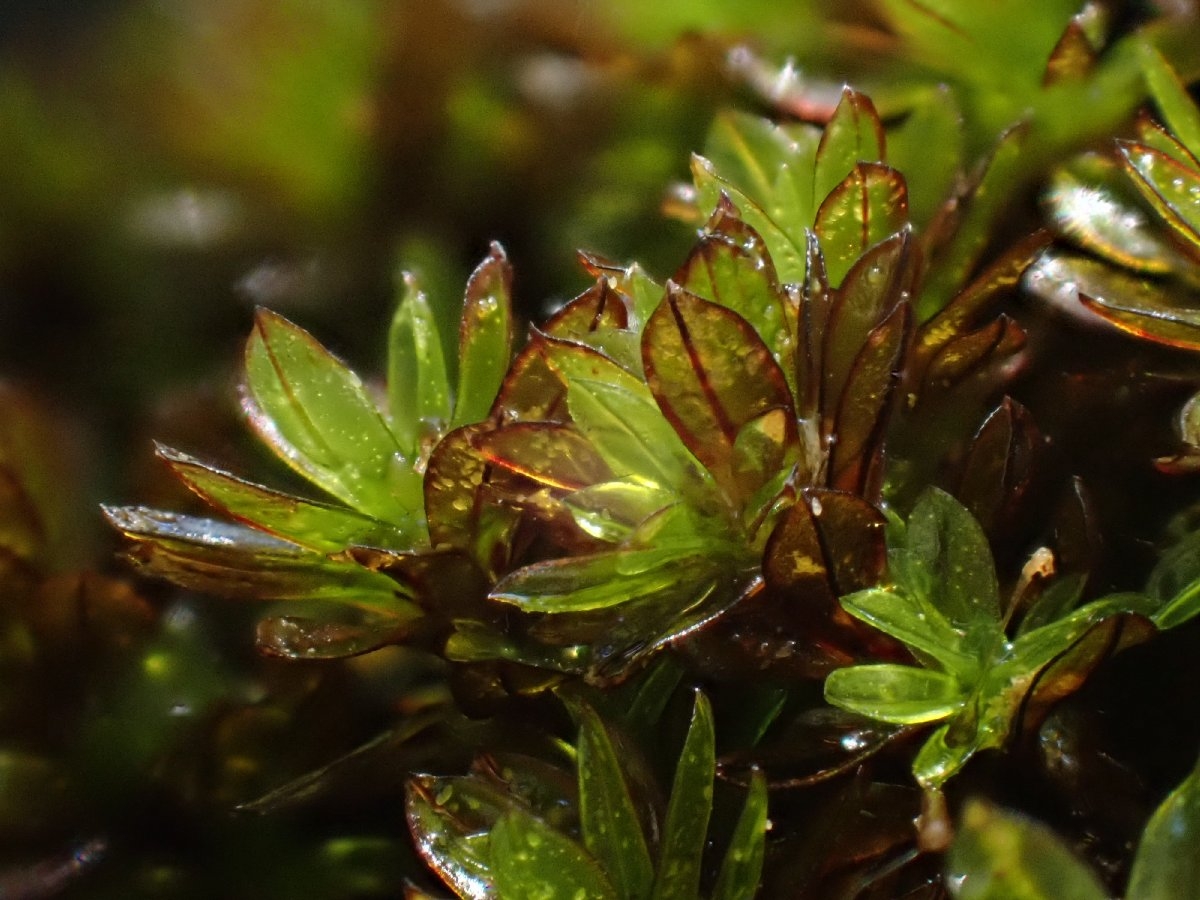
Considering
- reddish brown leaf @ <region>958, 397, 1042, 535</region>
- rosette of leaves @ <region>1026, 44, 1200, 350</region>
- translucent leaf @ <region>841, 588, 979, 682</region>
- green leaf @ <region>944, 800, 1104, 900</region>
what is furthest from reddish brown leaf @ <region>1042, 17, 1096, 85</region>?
green leaf @ <region>944, 800, 1104, 900</region>

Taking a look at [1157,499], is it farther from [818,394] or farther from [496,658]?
[496,658]

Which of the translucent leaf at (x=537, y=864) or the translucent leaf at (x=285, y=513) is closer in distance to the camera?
the translucent leaf at (x=537, y=864)

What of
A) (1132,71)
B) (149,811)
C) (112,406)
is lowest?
(149,811)

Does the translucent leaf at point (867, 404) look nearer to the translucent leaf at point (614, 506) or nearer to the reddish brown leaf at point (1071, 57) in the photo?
the translucent leaf at point (614, 506)

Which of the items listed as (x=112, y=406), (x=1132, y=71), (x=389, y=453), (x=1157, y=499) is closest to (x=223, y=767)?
(x=389, y=453)

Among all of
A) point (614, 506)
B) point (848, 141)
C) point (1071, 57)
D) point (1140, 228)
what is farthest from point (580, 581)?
point (1071, 57)

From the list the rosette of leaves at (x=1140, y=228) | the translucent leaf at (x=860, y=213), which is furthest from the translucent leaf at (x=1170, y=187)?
the translucent leaf at (x=860, y=213)
